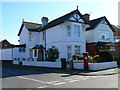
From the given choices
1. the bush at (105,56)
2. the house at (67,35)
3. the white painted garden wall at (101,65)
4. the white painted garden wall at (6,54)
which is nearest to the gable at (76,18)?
the house at (67,35)

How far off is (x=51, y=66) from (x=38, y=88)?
33.8ft

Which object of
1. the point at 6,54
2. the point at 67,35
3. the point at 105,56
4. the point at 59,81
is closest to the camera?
the point at 59,81

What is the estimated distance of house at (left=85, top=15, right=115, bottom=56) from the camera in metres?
24.5

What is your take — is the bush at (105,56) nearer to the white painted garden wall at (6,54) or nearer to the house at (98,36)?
the house at (98,36)

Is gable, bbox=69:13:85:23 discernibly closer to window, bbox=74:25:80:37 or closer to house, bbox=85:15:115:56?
window, bbox=74:25:80:37

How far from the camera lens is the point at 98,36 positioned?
25.5 metres

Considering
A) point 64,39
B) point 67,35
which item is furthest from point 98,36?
point 64,39

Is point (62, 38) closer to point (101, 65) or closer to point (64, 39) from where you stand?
point (64, 39)

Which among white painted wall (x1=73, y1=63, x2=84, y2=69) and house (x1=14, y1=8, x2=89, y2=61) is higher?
house (x1=14, y1=8, x2=89, y2=61)

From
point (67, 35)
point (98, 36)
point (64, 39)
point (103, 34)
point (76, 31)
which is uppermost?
point (103, 34)

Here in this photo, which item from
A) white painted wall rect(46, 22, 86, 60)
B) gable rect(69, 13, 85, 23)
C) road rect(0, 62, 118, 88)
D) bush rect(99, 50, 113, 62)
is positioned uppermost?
gable rect(69, 13, 85, 23)

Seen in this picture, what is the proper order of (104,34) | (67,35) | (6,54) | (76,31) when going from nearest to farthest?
(67,35), (76,31), (104,34), (6,54)

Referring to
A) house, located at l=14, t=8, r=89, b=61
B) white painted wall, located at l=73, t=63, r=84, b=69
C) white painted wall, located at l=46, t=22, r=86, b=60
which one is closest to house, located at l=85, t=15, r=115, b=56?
house, located at l=14, t=8, r=89, b=61

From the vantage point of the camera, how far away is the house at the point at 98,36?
24.5m
